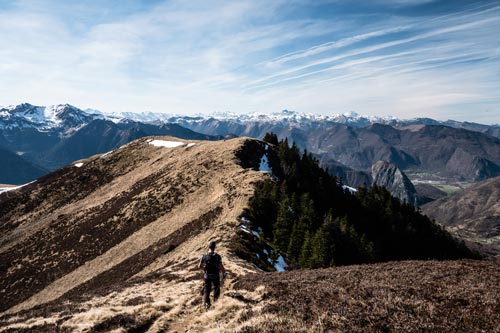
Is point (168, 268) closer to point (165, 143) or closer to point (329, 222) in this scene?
point (329, 222)

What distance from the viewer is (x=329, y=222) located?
44.1 meters

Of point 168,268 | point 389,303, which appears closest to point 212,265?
point 389,303

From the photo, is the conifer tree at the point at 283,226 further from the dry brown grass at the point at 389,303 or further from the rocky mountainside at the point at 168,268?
the dry brown grass at the point at 389,303

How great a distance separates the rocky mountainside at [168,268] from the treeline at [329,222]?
14.1ft

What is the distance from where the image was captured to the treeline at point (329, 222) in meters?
43.1

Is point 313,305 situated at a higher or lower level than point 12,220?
higher

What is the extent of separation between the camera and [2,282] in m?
55.9

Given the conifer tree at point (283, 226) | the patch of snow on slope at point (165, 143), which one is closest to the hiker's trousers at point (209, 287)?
the conifer tree at point (283, 226)

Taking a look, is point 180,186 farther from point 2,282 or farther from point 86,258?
point 2,282

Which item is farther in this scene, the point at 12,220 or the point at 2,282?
the point at 12,220

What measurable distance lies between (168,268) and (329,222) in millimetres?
23288

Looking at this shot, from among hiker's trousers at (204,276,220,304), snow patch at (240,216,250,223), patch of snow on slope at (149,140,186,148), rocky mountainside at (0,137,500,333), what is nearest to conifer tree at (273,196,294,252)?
rocky mountainside at (0,137,500,333)

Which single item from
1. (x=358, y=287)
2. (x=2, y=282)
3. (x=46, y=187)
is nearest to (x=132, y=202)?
(x=2, y=282)

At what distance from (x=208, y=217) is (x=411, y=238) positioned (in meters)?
53.0
